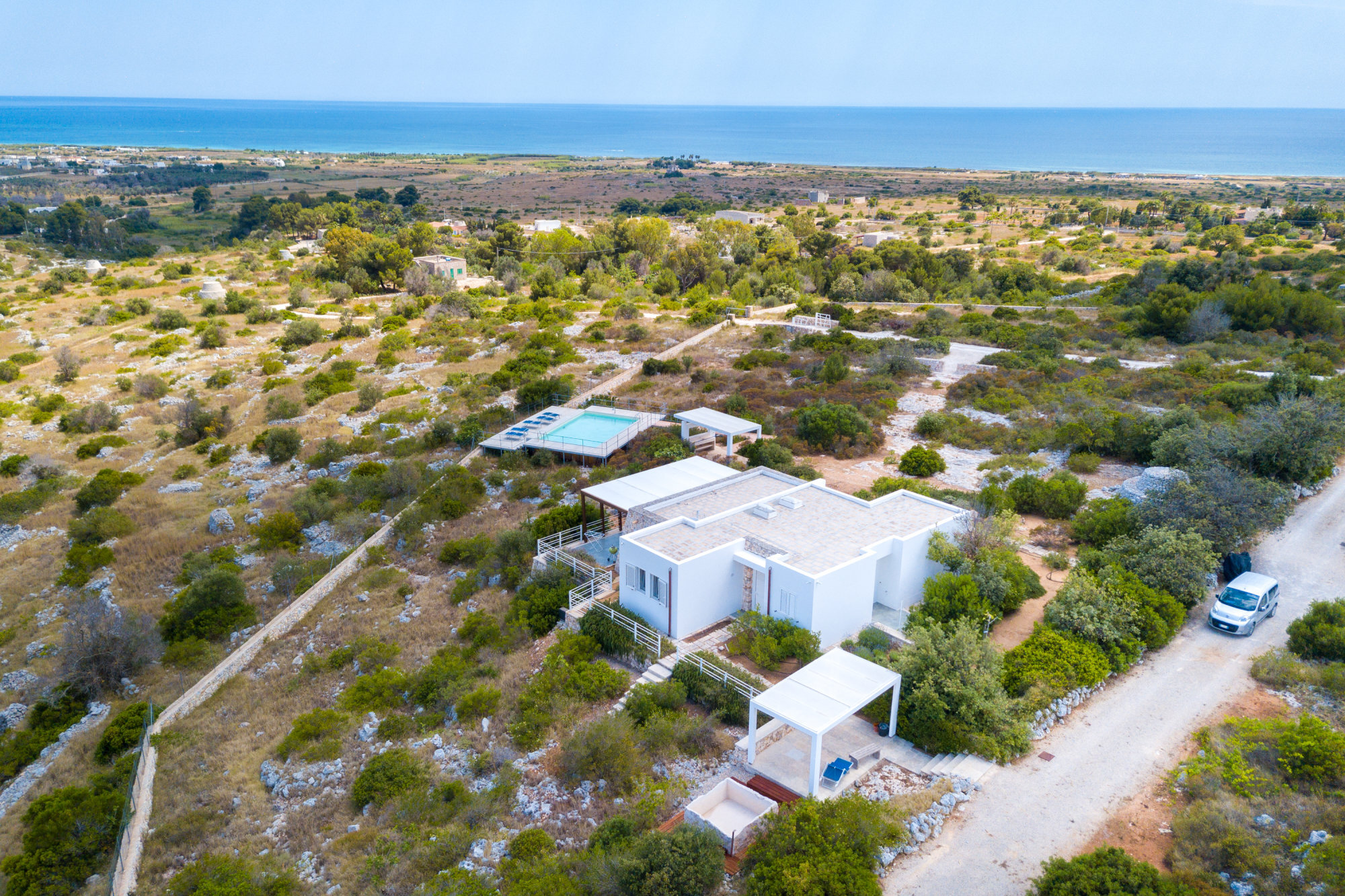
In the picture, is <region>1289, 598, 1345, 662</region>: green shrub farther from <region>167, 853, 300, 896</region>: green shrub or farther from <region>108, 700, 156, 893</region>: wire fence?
<region>108, 700, 156, 893</region>: wire fence

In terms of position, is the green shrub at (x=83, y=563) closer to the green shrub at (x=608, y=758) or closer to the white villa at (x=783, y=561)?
the white villa at (x=783, y=561)

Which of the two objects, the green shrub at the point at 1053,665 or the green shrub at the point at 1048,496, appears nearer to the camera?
the green shrub at the point at 1053,665

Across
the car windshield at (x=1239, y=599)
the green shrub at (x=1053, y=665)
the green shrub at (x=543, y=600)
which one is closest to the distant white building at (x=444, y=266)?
the green shrub at (x=543, y=600)

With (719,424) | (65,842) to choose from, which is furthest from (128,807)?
(719,424)

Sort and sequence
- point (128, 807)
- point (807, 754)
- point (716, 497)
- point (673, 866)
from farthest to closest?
point (716, 497) → point (807, 754) → point (128, 807) → point (673, 866)

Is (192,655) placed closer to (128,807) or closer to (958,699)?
(128,807)

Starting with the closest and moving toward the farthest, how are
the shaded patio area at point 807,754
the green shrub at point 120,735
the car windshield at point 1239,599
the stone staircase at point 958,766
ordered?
the shaded patio area at point 807,754 → the stone staircase at point 958,766 → the green shrub at point 120,735 → the car windshield at point 1239,599
